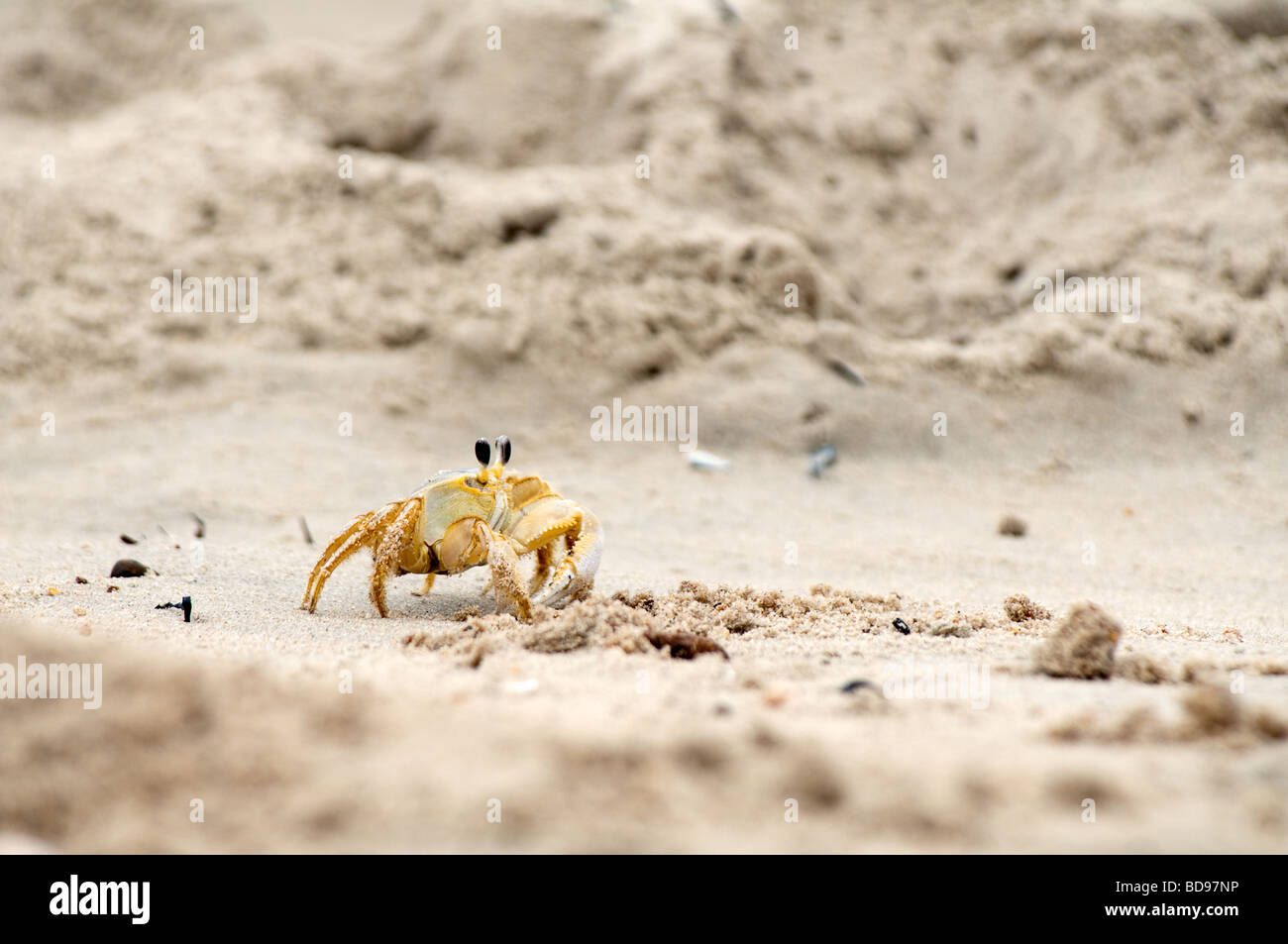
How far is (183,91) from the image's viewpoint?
32.7 feet

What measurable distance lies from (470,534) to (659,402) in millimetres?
3860

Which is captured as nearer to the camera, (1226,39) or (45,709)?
(45,709)

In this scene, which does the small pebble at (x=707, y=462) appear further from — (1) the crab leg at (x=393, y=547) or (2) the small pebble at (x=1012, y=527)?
(1) the crab leg at (x=393, y=547)

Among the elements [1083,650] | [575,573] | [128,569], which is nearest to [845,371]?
[575,573]

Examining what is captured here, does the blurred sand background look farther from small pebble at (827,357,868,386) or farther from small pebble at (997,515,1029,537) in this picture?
small pebble at (997,515,1029,537)

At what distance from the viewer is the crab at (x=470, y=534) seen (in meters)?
3.77

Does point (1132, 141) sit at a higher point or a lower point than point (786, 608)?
higher

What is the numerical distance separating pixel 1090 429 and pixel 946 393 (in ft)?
3.62

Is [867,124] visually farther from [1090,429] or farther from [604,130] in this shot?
[1090,429]

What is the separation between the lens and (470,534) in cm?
381

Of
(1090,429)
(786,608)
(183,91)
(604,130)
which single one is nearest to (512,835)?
(786,608)

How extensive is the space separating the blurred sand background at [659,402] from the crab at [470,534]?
20 centimetres

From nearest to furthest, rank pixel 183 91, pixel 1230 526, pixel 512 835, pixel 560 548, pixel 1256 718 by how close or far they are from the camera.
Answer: pixel 512 835 → pixel 1256 718 → pixel 560 548 → pixel 1230 526 → pixel 183 91

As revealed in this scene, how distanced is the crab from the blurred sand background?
0.20m
